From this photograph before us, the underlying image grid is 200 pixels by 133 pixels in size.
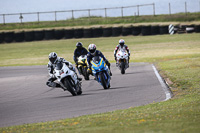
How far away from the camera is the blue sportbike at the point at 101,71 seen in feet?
47.8

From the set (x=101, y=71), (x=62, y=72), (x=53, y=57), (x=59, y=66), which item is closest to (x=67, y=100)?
(x=62, y=72)

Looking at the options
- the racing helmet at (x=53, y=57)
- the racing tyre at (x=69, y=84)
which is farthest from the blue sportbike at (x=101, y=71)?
the racing helmet at (x=53, y=57)

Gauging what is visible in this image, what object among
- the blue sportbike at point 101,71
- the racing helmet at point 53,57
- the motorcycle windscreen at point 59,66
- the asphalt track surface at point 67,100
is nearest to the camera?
the asphalt track surface at point 67,100

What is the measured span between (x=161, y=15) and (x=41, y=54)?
74.1 feet

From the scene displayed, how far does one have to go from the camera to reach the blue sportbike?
14.6m

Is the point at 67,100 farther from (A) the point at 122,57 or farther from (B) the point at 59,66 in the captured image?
(A) the point at 122,57

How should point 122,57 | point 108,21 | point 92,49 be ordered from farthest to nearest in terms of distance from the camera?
point 108,21, point 122,57, point 92,49

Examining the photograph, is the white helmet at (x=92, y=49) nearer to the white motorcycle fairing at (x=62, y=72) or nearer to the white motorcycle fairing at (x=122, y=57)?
the white motorcycle fairing at (x=62, y=72)

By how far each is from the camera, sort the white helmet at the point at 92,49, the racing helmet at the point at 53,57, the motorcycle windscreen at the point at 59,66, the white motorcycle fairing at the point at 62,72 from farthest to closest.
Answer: the white helmet at the point at 92,49 → the racing helmet at the point at 53,57 → the motorcycle windscreen at the point at 59,66 → the white motorcycle fairing at the point at 62,72

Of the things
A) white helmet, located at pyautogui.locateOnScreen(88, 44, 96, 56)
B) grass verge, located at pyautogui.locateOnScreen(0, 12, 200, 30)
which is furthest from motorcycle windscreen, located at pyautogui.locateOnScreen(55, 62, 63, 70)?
grass verge, located at pyautogui.locateOnScreen(0, 12, 200, 30)

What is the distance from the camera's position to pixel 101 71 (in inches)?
574

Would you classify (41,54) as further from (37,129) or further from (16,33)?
(37,129)

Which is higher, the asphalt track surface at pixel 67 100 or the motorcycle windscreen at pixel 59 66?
the motorcycle windscreen at pixel 59 66

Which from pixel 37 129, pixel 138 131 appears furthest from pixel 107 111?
pixel 138 131
